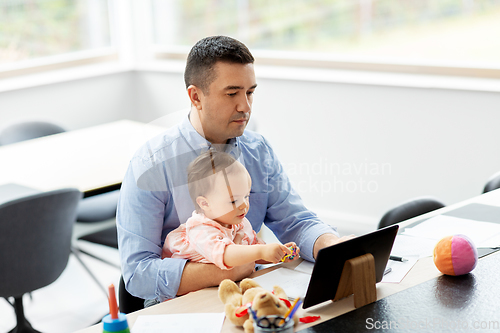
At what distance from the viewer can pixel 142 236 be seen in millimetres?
1494

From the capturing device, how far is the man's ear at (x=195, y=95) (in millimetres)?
1551

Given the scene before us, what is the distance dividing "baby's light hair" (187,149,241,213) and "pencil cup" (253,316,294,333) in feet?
1.22

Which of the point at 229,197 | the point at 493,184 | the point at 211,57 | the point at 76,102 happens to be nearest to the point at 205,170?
the point at 229,197

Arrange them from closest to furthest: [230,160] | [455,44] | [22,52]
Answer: [230,160] → [455,44] → [22,52]

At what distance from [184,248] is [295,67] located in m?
2.57

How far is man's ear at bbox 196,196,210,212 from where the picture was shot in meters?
1.37

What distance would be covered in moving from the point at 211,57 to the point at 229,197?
1.26 ft

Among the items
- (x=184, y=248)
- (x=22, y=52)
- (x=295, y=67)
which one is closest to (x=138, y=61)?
(x=22, y=52)

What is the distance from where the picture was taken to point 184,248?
58.1 inches

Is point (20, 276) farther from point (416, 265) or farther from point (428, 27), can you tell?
point (428, 27)

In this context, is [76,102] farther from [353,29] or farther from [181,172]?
[181,172]

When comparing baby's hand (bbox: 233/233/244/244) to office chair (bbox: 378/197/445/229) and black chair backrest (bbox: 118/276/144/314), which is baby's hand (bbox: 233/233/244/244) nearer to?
black chair backrest (bbox: 118/276/144/314)

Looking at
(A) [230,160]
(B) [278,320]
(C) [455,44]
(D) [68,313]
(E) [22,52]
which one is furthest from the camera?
(E) [22,52]

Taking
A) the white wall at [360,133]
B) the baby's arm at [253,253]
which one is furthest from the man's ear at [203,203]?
the white wall at [360,133]
